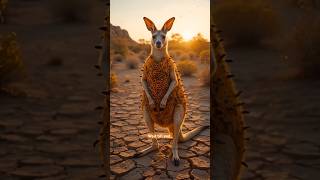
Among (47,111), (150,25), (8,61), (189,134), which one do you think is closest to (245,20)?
(150,25)

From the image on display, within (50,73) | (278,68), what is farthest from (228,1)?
(50,73)

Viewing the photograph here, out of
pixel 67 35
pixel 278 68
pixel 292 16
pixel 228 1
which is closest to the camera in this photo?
pixel 228 1

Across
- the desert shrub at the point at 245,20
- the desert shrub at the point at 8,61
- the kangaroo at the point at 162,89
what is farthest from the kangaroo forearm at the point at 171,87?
the desert shrub at the point at 8,61

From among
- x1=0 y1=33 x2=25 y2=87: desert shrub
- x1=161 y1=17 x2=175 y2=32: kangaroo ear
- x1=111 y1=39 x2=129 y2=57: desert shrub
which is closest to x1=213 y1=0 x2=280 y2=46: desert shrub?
x1=161 y1=17 x2=175 y2=32: kangaroo ear

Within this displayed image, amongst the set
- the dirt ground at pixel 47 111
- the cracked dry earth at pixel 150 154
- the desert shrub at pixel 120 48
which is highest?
the desert shrub at pixel 120 48

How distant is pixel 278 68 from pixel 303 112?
2.61 ft

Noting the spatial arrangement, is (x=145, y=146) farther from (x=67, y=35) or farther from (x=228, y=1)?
(x=228, y=1)

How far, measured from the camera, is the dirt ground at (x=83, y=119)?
9.30 ft

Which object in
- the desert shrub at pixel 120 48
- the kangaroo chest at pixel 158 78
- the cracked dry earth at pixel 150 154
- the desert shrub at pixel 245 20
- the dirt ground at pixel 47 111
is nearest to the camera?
the desert shrub at pixel 245 20

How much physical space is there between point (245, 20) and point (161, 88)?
1.07 m

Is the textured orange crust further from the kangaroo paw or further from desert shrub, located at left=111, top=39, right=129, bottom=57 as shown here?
desert shrub, located at left=111, top=39, right=129, bottom=57

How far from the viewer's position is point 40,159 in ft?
10.1

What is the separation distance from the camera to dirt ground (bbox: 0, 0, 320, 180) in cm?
284

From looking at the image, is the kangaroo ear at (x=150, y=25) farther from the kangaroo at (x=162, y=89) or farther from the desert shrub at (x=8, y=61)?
the desert shrub at (x=8, y=61)
